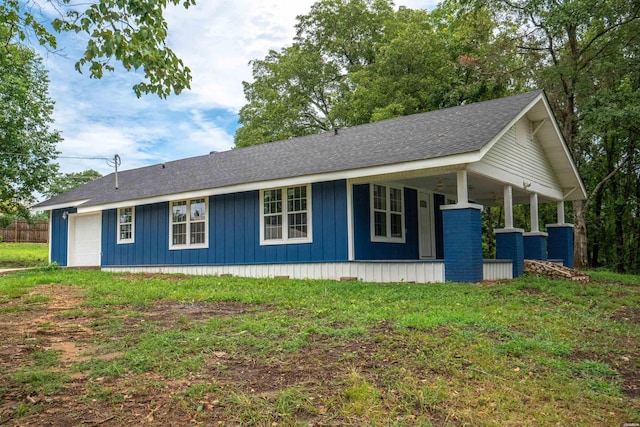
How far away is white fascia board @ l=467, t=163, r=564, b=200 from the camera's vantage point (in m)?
10.7

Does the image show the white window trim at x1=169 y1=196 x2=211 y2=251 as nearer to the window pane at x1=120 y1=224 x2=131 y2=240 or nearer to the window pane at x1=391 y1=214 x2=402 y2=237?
the window pane at x1=120 y1=224 x2=131 y2=240

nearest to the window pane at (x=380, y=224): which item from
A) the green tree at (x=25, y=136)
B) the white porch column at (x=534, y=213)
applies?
the white porch column at (x=534, y=213)

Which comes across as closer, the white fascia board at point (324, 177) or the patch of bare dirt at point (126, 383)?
the patch of bare dirt at point (126, 383)

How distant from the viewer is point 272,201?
42.8 feet

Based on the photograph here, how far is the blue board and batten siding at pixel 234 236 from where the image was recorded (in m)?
11.9

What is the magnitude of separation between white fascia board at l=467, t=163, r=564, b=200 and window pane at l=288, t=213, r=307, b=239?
4.27 meters

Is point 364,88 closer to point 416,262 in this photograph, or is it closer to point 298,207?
point 298,207

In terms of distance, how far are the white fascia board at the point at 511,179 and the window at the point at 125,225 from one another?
11.2 m

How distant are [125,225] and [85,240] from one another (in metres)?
2.48

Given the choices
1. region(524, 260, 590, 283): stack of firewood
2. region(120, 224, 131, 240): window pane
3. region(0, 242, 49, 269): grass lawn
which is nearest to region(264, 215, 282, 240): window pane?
region(120, 224, 131, 240): window pane

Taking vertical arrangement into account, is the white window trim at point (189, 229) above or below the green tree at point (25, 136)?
below

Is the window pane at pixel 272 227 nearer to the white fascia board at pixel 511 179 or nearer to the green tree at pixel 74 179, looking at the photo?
the white fascia board at pixel 511 179

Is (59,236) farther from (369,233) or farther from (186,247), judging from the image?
(369,233)

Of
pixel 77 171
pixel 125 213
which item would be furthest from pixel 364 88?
pixel 77 171
